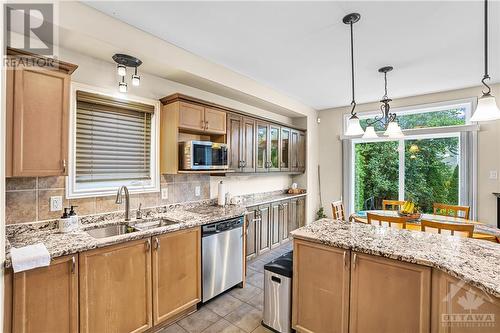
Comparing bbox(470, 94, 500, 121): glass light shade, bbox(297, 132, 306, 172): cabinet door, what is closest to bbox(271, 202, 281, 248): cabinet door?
bbox(297, 132, 306, 172): cabinet door

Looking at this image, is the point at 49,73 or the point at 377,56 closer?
the point at 49,73

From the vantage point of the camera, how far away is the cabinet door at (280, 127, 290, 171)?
4.55 metres

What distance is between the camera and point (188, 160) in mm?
2762

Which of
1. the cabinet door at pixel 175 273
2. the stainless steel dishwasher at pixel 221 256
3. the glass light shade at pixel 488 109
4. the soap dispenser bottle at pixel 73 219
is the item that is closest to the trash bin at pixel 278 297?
the stainless steel dishwasher at pixel 221 256

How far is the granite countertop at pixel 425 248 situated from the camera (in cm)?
130

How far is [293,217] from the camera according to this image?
4.68 m

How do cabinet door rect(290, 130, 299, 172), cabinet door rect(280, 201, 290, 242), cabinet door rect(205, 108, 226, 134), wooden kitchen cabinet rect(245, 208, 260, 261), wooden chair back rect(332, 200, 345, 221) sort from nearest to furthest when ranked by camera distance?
cabinet door rect(205, 108, 226, 134) → wooden kitchen cabinet rect(245, 208, 260, 261) → wooden chair back rect(332, 200, 345, 221) → cabinet door rect(280, 201, 290, 242) → cabinet door rect(290, 130, 299, 172)

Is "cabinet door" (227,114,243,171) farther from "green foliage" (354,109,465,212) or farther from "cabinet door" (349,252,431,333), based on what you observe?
"green foliage" (354,109,465,212)

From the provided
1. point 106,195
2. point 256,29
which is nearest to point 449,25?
point 256,29

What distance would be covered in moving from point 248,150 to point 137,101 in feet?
5.64

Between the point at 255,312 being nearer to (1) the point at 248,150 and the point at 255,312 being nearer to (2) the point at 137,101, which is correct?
(1) the point at 248,150

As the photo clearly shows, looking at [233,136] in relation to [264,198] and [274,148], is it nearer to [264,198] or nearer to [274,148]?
[274,148]

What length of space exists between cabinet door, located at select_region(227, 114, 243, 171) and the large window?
2759 mm

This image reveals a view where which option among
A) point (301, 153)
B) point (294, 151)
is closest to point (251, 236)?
point (294, 151)
